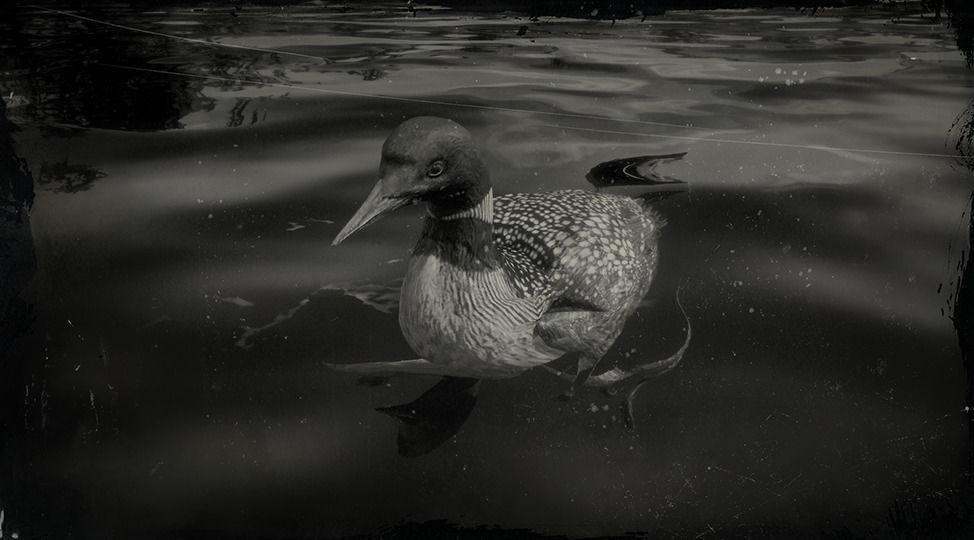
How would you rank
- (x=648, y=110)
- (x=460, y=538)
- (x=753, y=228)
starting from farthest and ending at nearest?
(x=648, y=110) → (x=753, y=228) → (x=460, y=538)

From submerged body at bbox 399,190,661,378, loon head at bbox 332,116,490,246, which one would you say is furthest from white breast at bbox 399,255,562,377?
loon head at bbox 332,116,490,246

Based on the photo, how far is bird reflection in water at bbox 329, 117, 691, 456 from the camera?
4.37 feet

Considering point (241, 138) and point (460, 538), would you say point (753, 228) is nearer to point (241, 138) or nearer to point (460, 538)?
point (460, 538)

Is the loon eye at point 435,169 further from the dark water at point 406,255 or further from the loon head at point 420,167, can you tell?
the dark water at point 406,255

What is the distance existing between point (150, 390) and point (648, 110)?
127 cm

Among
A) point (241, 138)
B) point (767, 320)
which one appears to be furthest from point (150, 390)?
point (767, 320)

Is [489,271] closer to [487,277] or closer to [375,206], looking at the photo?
[487,277]

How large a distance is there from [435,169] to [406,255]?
0.27 m

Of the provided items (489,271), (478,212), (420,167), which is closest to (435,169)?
(420,167)

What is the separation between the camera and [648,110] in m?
1.79

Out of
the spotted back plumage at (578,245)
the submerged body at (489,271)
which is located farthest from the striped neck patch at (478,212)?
the spotted back plumage at (578,245)

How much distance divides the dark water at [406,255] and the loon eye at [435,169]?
257 millimetres

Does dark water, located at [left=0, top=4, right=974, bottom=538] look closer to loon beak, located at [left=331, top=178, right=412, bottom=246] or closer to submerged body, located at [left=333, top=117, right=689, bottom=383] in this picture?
submerged body, located at [left=333, top=117, right=689, bottom=383]

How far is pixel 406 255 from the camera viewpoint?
5.05 feet
